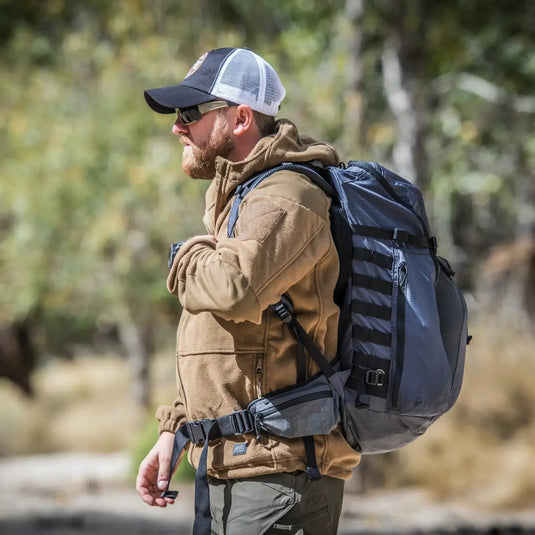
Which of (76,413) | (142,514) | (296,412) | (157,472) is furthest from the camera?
(76,413)

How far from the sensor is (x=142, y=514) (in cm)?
940

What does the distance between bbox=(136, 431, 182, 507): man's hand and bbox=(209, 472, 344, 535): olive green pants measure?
20cm

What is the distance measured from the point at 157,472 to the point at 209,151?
35.2 inches

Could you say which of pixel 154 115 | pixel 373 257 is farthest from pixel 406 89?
pixel 373 257

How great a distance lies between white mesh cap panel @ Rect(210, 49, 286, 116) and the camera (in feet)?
8.29

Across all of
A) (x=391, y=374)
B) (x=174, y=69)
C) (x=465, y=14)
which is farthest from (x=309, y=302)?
(x=465, y=14)

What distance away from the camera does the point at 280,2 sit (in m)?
10.8

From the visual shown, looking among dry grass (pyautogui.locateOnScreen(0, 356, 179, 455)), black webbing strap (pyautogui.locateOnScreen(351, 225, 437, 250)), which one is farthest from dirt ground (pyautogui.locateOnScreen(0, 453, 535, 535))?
black webbing strap (pyautogui.locateOnScreen(351, 225, 437, 250))

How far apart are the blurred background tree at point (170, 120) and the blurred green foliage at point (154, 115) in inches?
1.0

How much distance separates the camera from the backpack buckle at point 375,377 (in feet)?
7.84

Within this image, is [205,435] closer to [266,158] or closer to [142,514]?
[266,158]

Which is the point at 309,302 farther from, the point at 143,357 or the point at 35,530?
the point at 143,357

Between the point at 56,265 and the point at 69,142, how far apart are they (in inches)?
75.8

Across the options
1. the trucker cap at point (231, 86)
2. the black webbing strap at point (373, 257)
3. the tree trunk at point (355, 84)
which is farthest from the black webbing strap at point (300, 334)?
the tree trunk at point (355, 84)
